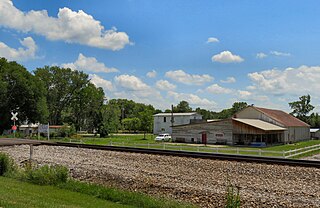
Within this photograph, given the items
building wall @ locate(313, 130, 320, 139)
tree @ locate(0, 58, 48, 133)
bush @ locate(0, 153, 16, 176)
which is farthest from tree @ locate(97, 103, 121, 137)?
bush @ locate(0, 153, 16, 176)

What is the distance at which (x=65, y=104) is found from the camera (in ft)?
310

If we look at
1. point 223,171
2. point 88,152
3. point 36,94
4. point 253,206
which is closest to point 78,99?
point 36,94

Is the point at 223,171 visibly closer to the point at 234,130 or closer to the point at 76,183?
the point at 76,183

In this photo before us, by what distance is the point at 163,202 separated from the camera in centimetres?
1245

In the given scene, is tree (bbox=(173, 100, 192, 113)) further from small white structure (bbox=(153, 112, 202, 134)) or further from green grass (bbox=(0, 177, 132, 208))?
green grass (bbox=(0, 177, 132, 208))

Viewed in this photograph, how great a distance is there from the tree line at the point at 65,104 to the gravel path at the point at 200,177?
133ft

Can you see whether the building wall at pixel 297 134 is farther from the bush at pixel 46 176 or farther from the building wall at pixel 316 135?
the bush at pixel 46 176

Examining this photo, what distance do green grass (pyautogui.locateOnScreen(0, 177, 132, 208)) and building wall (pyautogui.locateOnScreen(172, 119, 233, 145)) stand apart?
3661cm

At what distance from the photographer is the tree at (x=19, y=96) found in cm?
6178

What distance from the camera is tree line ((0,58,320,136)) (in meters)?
62.8

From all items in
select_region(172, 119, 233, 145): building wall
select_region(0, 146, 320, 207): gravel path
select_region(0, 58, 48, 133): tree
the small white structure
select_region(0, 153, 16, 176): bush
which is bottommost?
select_region(0, 146, 320, 207): gravel path

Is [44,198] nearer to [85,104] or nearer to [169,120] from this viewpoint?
[169,120]

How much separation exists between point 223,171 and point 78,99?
7993 cm

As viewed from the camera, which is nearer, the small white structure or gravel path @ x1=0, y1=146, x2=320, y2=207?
gravel path @ x1=0, y1=146, x2=320, y2=207
